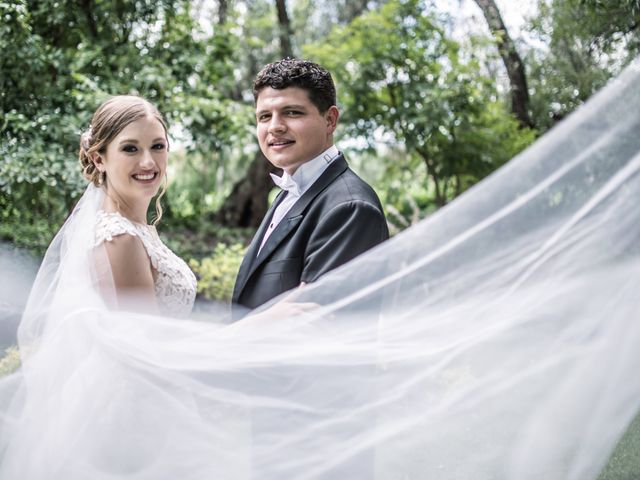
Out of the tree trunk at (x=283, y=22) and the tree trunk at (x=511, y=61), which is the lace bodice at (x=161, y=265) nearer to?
the tree trunk at (x=511, y=61)

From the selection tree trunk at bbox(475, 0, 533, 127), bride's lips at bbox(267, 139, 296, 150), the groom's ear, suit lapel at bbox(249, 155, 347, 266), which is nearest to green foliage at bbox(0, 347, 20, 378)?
suit lapel at bbox(249, 155, 347, 266)

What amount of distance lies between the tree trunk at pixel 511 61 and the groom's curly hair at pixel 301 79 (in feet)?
13.0

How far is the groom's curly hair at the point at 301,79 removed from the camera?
75.3 inches

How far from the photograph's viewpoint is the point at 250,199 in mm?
9656

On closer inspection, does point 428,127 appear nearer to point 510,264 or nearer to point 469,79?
point 469,79

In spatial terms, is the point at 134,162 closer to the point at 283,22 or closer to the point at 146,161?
the point at 146,161

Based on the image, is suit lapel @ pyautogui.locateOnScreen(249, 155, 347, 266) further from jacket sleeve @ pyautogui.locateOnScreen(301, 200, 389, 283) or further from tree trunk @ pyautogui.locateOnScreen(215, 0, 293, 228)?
tree trunk @ pyautogui.locateOnScreen(215, 0, 293, 228)

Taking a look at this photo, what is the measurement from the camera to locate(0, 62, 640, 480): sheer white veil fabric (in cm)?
165

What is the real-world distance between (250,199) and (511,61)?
4.86 metres

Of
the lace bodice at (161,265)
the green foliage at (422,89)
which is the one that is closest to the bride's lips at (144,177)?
the lace bodice at (161,265)

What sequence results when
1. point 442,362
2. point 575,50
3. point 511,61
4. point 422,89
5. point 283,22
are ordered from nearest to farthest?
point 442,362, point 575,50, point 511,61, point 422,89, point 283,22

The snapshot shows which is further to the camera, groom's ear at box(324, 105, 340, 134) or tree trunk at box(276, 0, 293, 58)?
tree trunk at box(276, 0, 293, 58)

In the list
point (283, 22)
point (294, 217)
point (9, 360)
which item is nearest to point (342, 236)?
point (294, 217)

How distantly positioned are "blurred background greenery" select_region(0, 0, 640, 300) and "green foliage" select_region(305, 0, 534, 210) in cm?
1
